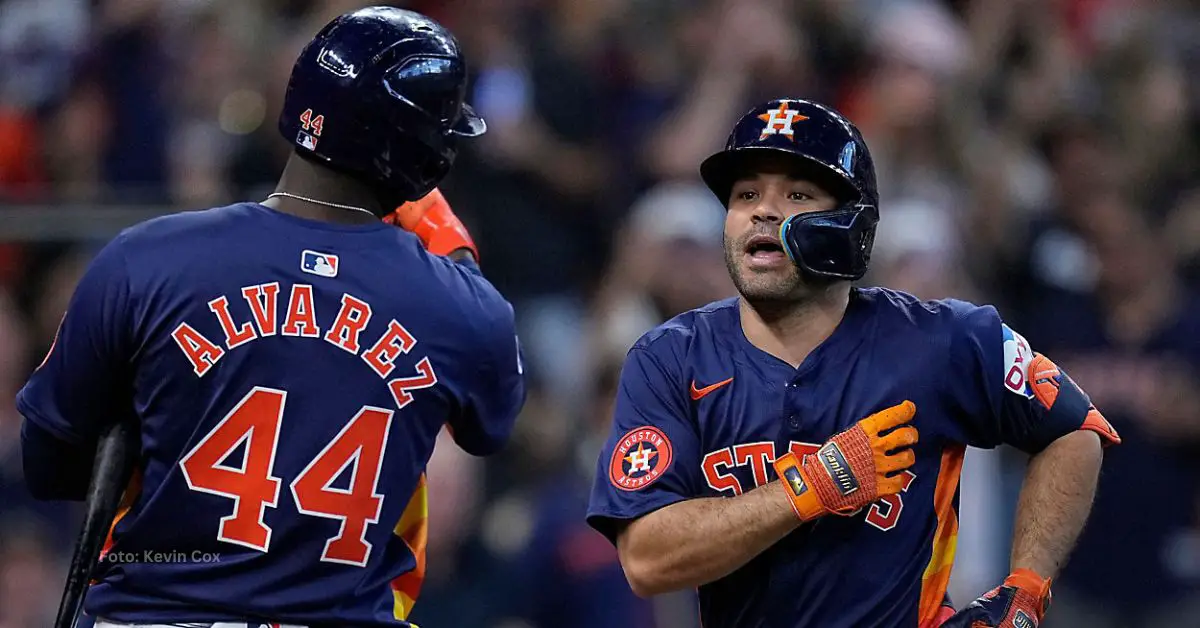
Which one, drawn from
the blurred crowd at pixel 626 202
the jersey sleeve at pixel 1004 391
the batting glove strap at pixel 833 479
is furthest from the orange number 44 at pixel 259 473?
the blurred crowd at pixel 626 202

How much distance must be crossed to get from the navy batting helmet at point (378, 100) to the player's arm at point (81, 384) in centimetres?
58

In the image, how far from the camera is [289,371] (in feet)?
13.0

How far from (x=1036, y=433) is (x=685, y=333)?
944 mm

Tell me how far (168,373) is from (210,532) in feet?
1.26

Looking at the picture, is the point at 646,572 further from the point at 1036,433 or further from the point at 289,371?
the point at 1036,433

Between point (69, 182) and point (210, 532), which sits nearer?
point (210, 532)

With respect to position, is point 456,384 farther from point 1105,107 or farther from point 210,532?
point 1105,107

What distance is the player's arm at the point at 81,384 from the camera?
3.91 m

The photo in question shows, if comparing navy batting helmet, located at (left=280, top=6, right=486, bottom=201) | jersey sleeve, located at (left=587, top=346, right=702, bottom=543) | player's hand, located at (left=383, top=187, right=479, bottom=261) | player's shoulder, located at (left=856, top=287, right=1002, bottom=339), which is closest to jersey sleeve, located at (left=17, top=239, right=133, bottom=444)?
navy batting helmet, located at (left=280, top=6, right=486, bottom=201)

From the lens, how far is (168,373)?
3920mm

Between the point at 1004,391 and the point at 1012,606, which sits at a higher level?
the point at 1004,391

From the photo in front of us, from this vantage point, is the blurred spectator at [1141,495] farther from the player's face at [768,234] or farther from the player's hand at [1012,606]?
the player's face at [768,234]

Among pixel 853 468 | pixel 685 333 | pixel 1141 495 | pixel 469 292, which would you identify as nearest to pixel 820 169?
pixel 685 333

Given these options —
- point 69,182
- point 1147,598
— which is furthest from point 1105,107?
point 69,182
